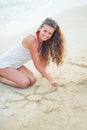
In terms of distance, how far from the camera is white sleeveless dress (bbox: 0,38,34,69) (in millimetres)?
3998

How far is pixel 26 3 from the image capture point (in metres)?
8.77

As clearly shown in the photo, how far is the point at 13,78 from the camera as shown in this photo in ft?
13.1

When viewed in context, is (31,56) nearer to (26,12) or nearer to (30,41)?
(30,41)

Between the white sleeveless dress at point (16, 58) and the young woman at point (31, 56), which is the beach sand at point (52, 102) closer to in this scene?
the young woman at point (31, 56)

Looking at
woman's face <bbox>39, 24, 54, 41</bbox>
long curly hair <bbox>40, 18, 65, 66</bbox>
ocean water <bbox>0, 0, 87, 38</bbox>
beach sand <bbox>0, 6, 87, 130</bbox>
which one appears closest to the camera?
beach sand <bbox>0, 6, 87, 130</bbox>

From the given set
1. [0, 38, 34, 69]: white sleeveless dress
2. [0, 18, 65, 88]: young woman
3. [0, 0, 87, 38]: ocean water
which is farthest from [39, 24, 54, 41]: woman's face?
[0, 0, 87, 38]: ocean water

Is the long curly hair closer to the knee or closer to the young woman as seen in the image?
the young woman

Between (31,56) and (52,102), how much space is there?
659 millimetres

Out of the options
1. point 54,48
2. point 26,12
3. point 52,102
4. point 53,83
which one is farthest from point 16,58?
→ point 26,12

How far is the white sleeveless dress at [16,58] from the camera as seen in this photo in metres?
4.00

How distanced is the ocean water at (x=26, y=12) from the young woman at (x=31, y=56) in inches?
75.1

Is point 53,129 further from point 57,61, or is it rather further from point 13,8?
point 13,8

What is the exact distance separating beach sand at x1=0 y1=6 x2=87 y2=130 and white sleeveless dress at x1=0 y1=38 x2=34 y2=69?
10.7 inches

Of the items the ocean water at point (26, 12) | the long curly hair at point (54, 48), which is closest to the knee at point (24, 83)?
the long curly hair at point (54, 48)
